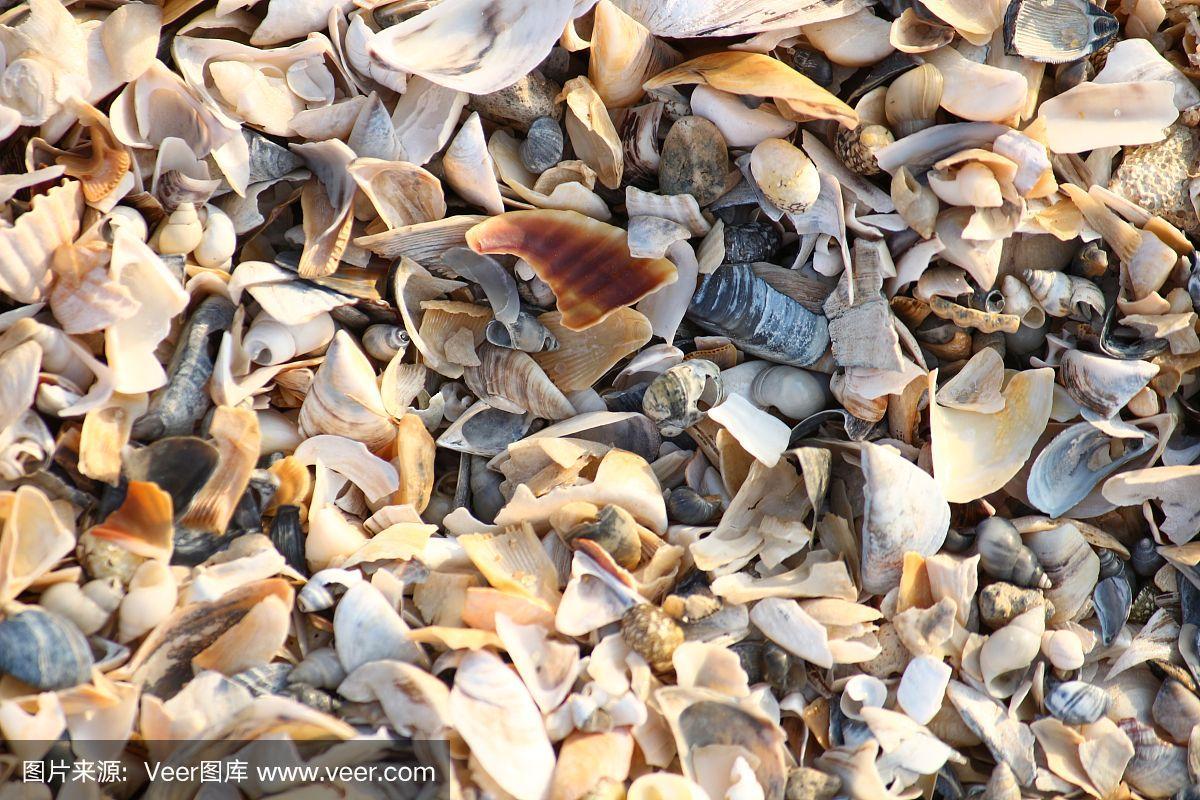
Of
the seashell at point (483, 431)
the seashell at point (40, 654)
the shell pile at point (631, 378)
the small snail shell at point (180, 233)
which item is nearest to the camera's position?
the seashell at point (40, 654)

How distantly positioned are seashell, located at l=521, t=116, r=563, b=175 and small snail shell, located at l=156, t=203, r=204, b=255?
53 centimetres

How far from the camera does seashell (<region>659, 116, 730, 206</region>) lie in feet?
4.85

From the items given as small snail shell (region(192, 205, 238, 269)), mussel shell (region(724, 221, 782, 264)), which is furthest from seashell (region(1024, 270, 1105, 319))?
small snail shell (region(192, 205, 238, 269))

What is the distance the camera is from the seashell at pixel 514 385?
150 centimetres

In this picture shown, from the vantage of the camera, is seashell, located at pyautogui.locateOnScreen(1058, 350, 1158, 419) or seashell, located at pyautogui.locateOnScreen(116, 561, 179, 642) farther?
seashell, located at pyautogui.locateOnScreen(1058, 350, 1158, 419)

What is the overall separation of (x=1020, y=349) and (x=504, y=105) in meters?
0.95

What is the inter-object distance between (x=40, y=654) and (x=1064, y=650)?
55.0 inches

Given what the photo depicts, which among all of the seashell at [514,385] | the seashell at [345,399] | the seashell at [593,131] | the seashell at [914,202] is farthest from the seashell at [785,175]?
the seashell at [345,399]

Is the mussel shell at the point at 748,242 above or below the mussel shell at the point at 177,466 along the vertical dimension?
above

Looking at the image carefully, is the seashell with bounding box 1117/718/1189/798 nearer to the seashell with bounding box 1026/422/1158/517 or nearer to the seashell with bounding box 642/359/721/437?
the seashell with bounding box 1026/422/1158/517

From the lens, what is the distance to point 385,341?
58.5 inches

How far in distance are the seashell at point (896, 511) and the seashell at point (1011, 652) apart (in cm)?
16

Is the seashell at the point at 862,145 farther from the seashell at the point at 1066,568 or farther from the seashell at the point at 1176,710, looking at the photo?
the seashell at the point at 1176,710

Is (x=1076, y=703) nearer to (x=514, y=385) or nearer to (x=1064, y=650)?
(x=1064, y=650)
